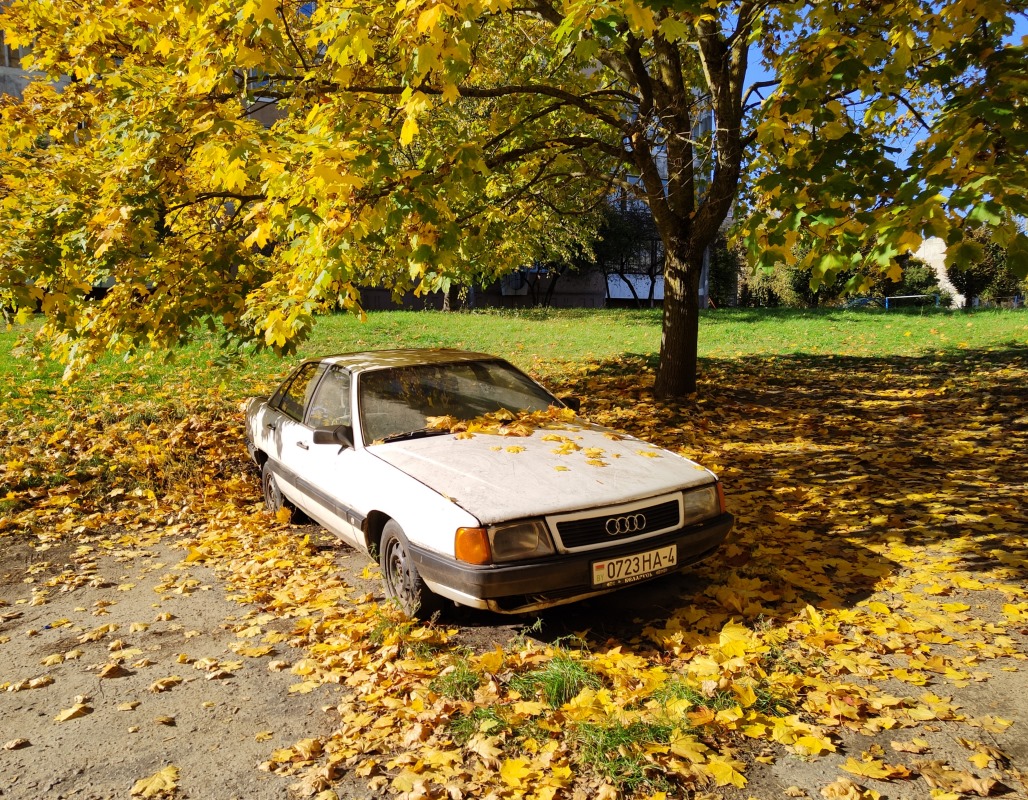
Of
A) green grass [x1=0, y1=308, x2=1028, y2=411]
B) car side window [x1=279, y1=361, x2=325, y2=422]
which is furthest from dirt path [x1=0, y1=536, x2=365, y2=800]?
green grass [x1=0, y1=308, x2=1028, y2=411]

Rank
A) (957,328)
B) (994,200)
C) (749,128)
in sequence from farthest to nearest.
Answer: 1. (957,328)
2. (749,128)
3. (994,200)

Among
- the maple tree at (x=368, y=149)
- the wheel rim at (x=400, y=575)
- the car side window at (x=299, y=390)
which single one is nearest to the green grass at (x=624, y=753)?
the wheel rim at (x=400, y=575)

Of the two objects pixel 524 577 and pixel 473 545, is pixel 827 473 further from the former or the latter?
pixel 473 545

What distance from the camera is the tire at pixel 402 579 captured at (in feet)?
12.8

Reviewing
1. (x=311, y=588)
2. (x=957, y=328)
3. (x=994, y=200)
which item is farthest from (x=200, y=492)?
(x=957, y=328)

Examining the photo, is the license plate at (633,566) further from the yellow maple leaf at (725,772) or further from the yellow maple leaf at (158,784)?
the yellow maple leaf at (158,784)

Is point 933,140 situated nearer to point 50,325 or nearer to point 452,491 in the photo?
point 452,491

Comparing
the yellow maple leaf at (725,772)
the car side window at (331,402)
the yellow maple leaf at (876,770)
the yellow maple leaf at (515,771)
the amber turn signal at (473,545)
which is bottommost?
the yellow maple leaf at (515,771)

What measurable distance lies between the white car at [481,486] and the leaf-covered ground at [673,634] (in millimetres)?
360

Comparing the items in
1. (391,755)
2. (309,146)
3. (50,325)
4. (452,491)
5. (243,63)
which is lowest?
(391,755)

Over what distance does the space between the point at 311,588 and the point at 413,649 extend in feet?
4.09

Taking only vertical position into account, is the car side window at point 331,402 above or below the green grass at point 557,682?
above

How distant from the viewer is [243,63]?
16.6 feet

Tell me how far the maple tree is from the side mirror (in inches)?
27.9
